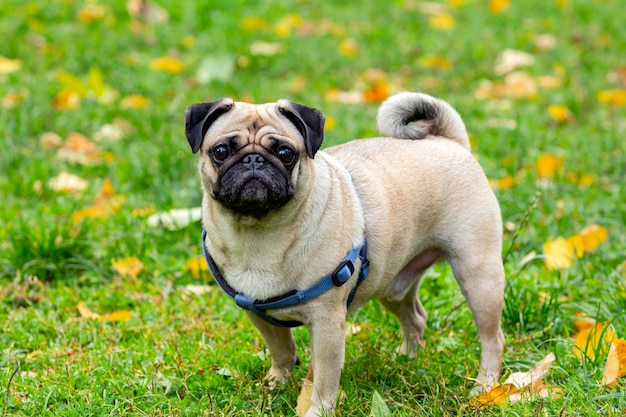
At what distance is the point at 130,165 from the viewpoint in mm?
6285

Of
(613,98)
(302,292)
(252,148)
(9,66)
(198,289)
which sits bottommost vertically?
(613,98)

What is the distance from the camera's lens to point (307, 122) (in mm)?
3561

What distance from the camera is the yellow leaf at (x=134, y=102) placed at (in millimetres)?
7422

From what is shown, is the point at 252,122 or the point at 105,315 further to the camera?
the point at 105,315

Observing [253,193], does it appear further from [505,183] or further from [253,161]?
[505,183]

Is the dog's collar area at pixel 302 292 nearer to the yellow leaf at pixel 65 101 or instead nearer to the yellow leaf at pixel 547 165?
the yellow leaf at pixel 547 165

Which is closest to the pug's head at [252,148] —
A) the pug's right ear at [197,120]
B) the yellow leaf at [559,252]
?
the pug's right ear at [197,120]

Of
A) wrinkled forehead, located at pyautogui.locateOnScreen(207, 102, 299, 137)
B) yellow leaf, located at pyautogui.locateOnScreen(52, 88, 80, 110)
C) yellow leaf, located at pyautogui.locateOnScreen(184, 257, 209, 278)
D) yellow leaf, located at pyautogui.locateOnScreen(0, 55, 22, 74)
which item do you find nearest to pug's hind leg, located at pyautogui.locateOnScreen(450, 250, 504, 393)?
wrinkled forehead, located at pyautogui.locateOnScreen(207, 102, 299, 137)

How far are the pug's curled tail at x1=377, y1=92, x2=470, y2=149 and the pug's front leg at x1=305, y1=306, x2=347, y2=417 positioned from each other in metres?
1.05

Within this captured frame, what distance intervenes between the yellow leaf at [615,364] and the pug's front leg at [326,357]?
1.14 m

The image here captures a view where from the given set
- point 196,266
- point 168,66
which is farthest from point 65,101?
point 196,266

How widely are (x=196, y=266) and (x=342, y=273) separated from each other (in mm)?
1748

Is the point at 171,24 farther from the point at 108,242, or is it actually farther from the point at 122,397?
the point at 122,397

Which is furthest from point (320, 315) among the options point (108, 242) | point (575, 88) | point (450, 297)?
point (575, 88)
